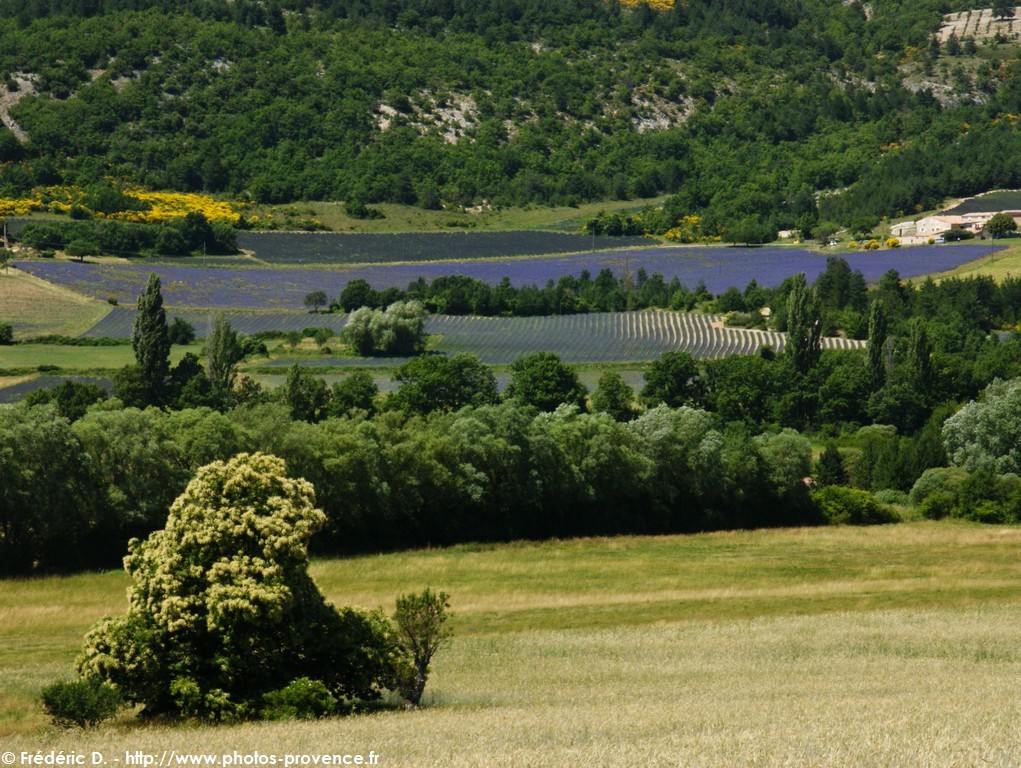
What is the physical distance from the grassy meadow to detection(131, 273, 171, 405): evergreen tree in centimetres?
3764

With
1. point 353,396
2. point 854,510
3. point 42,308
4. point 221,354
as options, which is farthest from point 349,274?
point 854,510

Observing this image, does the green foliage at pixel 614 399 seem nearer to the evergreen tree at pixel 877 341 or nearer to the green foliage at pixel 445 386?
the green foliage at pixel 445 386

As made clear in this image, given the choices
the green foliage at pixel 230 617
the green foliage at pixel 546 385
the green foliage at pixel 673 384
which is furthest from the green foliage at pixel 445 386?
the green foliage at pixel 230 617

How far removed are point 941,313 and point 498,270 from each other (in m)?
61.0

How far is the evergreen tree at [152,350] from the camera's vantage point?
334ft

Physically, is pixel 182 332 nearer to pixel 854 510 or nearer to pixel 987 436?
pixel 854 510

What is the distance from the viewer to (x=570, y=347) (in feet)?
459

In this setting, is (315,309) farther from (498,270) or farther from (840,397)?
(840,397)

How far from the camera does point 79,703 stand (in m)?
31.6

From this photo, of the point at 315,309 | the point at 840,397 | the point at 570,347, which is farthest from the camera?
the point at 315,309

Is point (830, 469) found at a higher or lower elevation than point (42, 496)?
lower

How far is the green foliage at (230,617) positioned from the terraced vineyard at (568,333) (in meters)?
93.7

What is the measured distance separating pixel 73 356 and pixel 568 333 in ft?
151

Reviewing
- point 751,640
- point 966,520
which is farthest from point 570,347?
point 751,640
